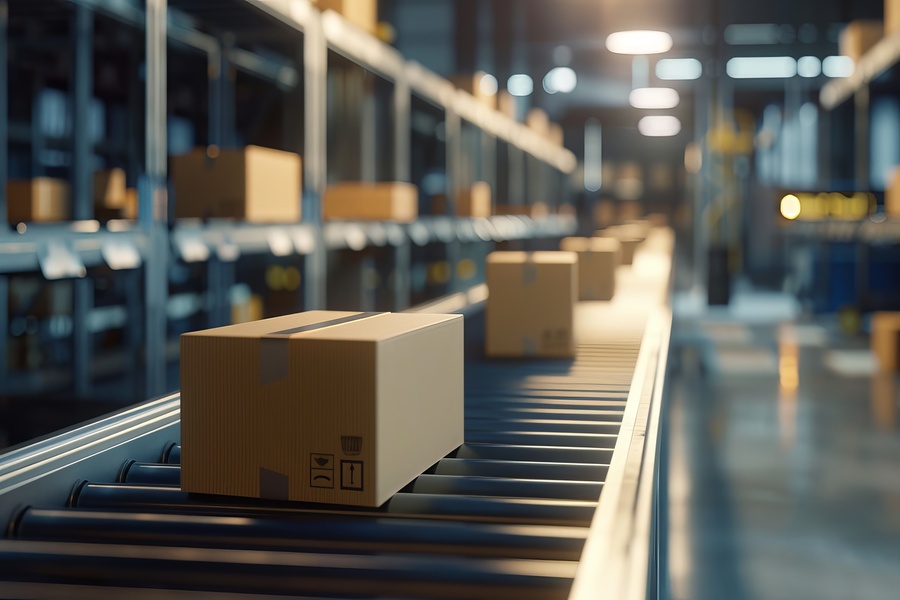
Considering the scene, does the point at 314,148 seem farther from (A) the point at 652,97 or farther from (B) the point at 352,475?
(A) the point at 652,97

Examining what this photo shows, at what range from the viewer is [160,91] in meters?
3.03

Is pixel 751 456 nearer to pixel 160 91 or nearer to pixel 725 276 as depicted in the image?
pixel 160 91

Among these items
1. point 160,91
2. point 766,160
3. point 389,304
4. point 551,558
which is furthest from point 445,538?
point 766,160

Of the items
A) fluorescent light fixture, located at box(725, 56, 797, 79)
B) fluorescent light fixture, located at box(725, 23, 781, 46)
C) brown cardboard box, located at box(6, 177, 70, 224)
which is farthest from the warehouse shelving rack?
fluorescent light fixture, located at box(725, 56, 797, 79)

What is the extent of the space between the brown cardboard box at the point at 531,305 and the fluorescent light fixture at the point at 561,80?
1654 centimetres

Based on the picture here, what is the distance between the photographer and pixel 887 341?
9.35 m

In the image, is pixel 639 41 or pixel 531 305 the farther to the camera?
pixel 639 41

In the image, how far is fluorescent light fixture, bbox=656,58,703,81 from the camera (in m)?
19.6

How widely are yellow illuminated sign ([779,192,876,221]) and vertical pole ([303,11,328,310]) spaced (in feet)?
23.1

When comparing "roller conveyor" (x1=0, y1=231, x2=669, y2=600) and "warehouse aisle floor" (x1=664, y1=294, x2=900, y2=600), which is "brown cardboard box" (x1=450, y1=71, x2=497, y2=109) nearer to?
"warehouse aisle floor" (x1=664, y1=294, x2=900, y2=600)

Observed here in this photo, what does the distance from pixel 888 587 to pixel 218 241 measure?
293 centimetres

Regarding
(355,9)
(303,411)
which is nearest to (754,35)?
(355,9)

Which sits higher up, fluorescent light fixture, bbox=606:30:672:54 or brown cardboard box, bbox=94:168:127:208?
fluorescent light fixture, bbox=606:30:672:54

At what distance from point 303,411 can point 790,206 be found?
369 inches
